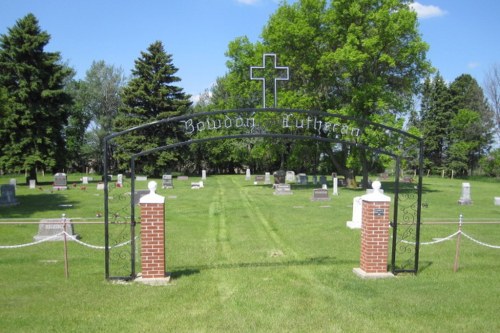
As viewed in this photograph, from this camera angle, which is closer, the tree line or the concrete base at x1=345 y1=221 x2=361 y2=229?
the concrete base at x1=345 y1=221 x2=361 y2=229

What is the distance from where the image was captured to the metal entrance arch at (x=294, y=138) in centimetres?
816

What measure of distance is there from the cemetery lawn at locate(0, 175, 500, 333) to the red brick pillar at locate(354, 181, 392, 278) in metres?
0.37

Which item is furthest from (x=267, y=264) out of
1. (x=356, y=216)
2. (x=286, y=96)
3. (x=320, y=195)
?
(x=286, y=96)

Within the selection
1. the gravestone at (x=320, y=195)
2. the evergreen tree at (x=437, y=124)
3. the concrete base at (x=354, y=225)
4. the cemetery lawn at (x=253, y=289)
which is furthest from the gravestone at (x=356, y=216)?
the evergreen tree at (x=437, y=124)

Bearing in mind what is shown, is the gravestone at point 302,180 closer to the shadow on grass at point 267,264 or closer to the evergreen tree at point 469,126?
the shadow on grass at point 267,264

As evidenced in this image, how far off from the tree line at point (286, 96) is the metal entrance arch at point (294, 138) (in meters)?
1.06

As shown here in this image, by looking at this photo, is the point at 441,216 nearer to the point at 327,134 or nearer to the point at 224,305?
the point at 224,305

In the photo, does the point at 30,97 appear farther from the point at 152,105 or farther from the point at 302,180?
the point at 302,180

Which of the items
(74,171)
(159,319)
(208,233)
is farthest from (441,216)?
(74,171)

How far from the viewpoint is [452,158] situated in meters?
57.2

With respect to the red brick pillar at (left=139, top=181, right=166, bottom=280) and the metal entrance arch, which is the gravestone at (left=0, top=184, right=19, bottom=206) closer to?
the metal entrance arch

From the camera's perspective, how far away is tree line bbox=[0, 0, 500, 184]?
94.6ft

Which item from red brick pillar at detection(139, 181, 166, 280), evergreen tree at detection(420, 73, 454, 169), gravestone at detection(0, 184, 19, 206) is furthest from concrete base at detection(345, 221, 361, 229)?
evergreen tree at detection(420, 73, 454, 169)

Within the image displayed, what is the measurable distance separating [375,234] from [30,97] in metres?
37.0
